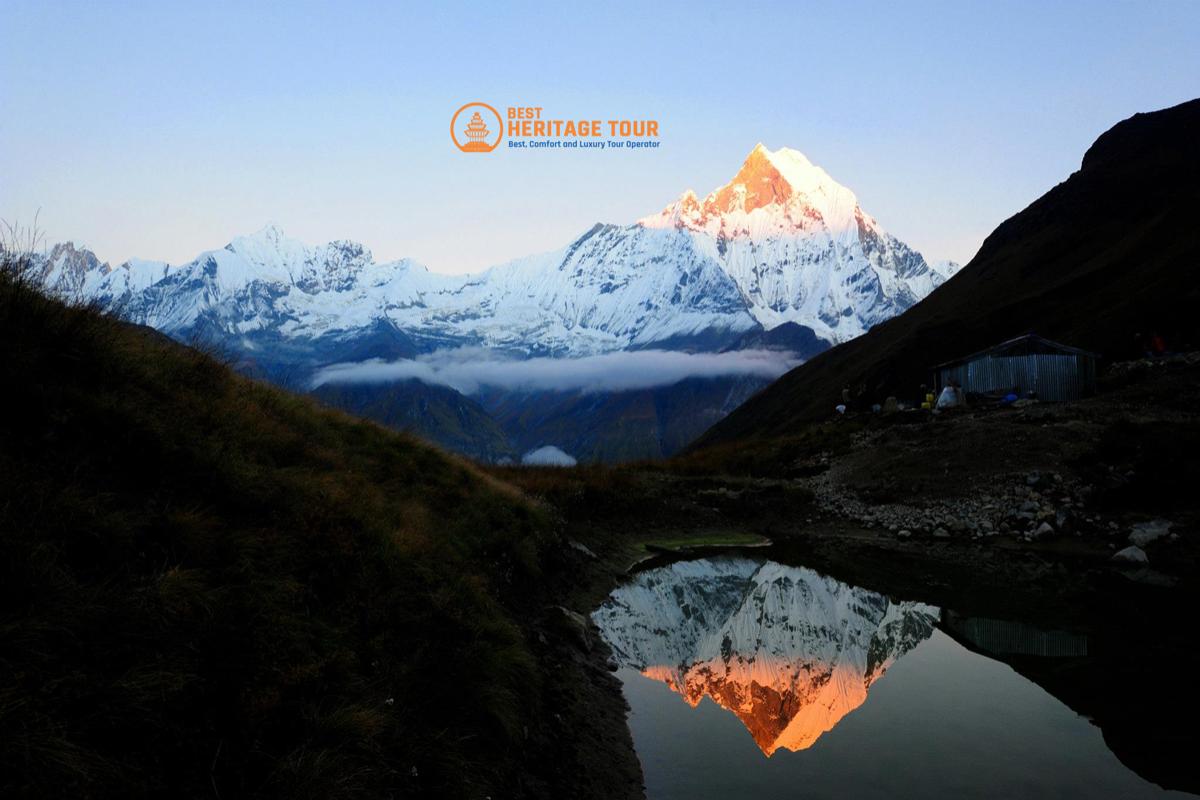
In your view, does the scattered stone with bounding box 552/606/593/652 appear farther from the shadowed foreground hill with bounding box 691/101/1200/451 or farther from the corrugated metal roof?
the shadowed foreground hill with bounding box 691/101/1200/451

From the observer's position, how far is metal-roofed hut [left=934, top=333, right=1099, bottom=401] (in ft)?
152

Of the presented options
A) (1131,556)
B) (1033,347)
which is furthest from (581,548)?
(1033,347)

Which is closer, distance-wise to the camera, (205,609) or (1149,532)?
(205,609)

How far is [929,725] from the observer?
9.92m

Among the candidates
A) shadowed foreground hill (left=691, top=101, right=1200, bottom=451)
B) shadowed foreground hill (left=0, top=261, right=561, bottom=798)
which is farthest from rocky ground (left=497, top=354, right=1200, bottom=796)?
shadowed foreground hill (left=691, top=101, right=1200, bottom=451)

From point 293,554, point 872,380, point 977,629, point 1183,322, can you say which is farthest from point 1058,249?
point 293,554

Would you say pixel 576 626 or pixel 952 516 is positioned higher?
pixel 576 626

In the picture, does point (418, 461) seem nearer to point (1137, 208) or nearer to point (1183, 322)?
point (1183, 322)

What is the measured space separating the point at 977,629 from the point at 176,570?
15.4 m

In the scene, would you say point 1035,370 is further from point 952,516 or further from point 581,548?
point 581,548

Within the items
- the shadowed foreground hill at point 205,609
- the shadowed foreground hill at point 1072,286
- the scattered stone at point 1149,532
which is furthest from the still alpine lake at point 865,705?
the shadowed foreground hill at point 1072,286

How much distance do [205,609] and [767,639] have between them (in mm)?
11964

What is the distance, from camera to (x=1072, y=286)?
90.4 m

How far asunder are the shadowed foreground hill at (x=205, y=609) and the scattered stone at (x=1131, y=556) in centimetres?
1873
